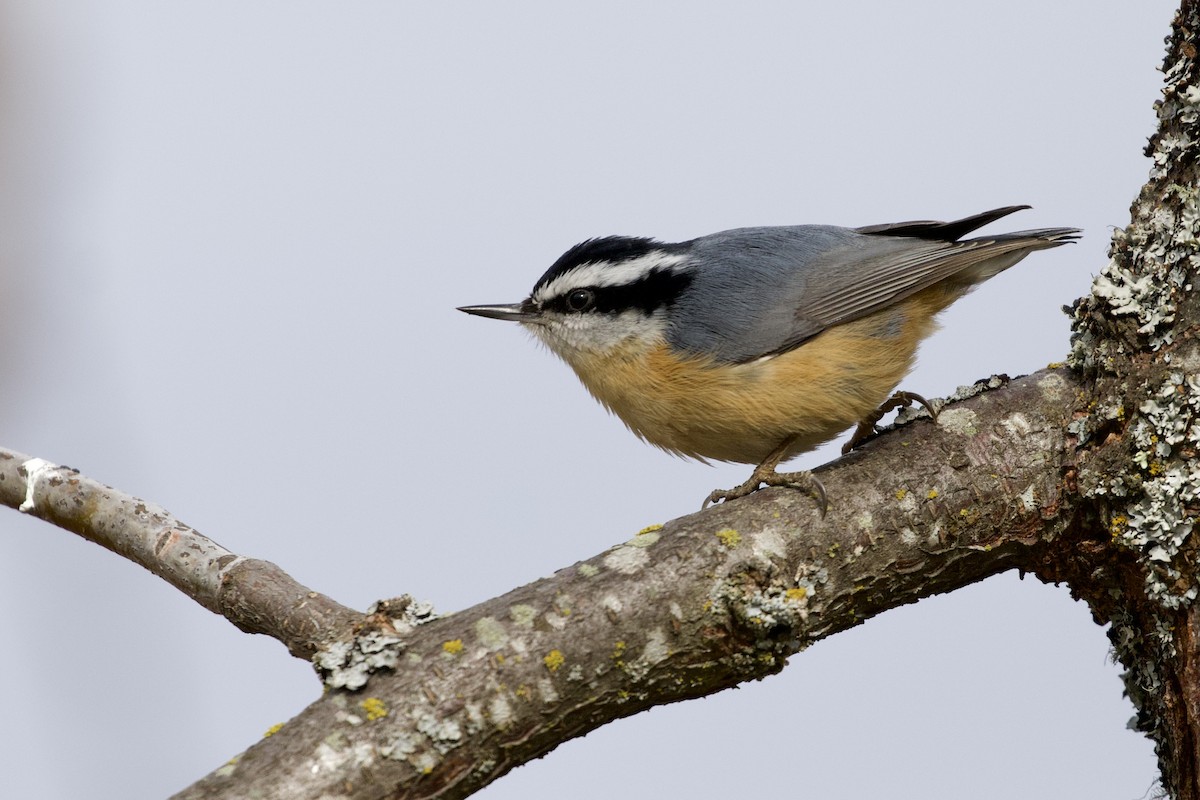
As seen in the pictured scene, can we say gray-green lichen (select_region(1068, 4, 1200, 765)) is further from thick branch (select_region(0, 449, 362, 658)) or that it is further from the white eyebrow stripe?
thick branch (select_region(0, 449, 362, 658))

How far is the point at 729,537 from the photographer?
2.30 meters

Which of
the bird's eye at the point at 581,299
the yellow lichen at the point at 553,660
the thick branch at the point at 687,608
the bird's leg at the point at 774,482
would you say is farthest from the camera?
the bird's eye at the point at 581,299

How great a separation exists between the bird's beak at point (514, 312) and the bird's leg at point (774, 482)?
0.91 metres

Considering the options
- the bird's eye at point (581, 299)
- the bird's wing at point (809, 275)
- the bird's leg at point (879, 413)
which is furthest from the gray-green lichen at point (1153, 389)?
the bird's eye at point (581, 299)

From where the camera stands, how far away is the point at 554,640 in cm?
207

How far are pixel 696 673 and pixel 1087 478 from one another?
37.8 inches

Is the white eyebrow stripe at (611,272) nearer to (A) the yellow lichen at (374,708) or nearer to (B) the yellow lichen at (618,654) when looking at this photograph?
(B) the yellow lichen at (618,654)

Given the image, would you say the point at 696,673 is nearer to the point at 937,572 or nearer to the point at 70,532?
the point at 937,572

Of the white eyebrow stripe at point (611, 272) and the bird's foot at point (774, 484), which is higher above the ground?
the white eyebrow stripe at point (611, 272)

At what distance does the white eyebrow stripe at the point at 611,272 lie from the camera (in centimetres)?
335

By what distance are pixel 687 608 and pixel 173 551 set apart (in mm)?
1194

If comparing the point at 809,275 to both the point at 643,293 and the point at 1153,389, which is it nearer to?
the point at 643,293

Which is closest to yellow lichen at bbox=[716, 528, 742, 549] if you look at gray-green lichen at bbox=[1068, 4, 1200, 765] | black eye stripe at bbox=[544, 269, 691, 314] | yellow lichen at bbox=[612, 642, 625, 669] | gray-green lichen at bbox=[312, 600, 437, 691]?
yellow lichen at bbox=[612, 642, 625, 669]

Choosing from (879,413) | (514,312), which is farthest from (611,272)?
(879,413)
